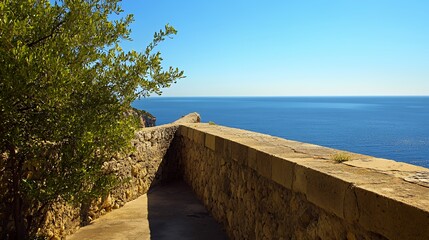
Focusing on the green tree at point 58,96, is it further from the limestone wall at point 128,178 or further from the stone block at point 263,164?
the stone block at point 263,164

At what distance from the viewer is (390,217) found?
8.37 feet

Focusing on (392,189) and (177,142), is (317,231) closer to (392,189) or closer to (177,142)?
(392,189)

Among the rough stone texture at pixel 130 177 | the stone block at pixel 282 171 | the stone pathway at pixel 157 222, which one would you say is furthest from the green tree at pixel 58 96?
the stone block at pixel 282 171

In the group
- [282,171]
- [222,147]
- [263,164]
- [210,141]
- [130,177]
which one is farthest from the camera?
[210,141]

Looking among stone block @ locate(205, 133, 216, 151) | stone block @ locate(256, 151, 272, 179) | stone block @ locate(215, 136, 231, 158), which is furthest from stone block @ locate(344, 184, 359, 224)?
stone block @ locate(205, 133, 216, 151)

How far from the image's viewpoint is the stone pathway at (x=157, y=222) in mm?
7020

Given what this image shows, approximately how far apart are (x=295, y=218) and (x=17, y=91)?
11.3ft

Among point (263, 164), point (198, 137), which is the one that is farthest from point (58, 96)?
point (198, 137)

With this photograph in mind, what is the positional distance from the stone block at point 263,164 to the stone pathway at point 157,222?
2.24m

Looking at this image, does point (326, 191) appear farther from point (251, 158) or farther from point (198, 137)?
point (198, 137)

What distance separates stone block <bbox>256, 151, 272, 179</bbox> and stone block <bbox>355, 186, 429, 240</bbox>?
6.22 ft

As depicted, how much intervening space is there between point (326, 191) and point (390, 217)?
0.84 meters

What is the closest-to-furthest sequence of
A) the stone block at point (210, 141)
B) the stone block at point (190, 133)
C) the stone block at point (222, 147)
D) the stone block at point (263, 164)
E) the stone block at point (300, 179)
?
1. the stone block at point (300, 179)
2. the stone block at point (263, 164)
3. the stone block at point (222, 147)
4. the stone block at point (210, 141)
5. the stone block at point (190, 133)

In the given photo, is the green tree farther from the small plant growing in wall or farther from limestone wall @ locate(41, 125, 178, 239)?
the small plant growing in wall
